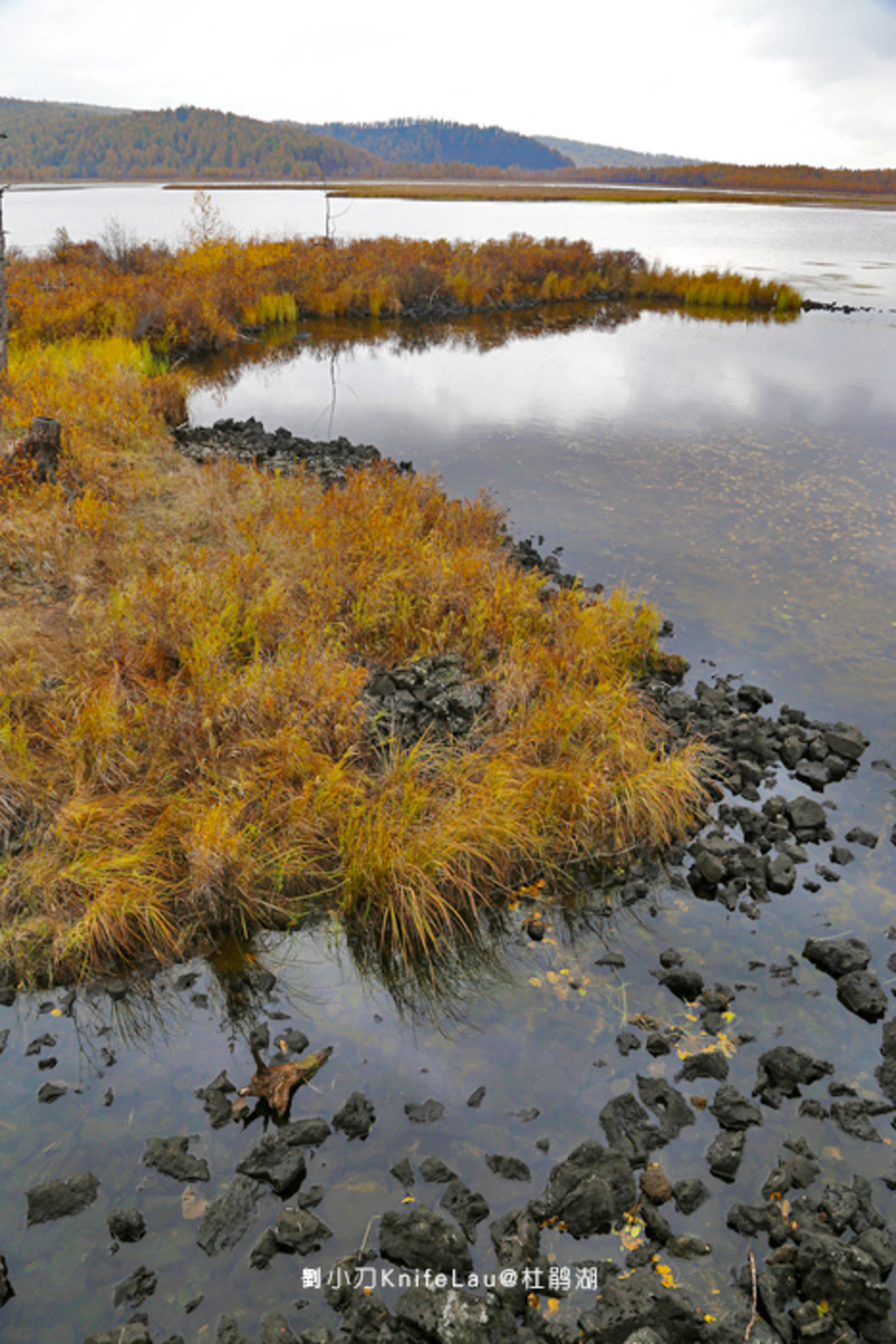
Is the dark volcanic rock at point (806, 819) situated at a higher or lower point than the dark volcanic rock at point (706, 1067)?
higher

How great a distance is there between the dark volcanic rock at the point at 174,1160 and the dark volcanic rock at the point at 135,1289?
1.19 feet

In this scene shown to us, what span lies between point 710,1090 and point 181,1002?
2.74 meters

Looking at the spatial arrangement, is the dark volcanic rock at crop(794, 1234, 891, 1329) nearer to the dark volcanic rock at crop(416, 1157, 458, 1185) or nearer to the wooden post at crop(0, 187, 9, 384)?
the dark volcanic rock at crop(416, 1157, 458, 1185)

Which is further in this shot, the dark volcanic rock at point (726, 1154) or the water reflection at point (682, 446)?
the water reflection at point (682, 446)

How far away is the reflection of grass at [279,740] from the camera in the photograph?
470cm

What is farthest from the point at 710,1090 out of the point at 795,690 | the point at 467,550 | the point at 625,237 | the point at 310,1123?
the point at 625,237

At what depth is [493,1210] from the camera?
333 centimetres

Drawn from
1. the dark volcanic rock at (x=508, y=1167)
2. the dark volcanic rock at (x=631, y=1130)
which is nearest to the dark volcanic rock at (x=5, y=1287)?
the dark volcanic rock at (x=508, y=1167)

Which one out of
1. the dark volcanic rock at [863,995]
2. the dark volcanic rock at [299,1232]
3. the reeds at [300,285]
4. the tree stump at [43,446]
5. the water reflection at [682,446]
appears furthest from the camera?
the reeds at [300,285]

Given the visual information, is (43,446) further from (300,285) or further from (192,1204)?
(300,285)

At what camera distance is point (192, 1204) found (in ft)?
10.8

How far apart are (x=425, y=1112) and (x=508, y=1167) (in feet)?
1.56

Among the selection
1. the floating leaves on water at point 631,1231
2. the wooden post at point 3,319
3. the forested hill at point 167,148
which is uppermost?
the forested hill at point 167,148

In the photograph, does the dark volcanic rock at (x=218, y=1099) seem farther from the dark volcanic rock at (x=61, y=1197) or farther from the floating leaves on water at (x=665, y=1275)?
the floating leaves on water at (x=665, y=1275)
